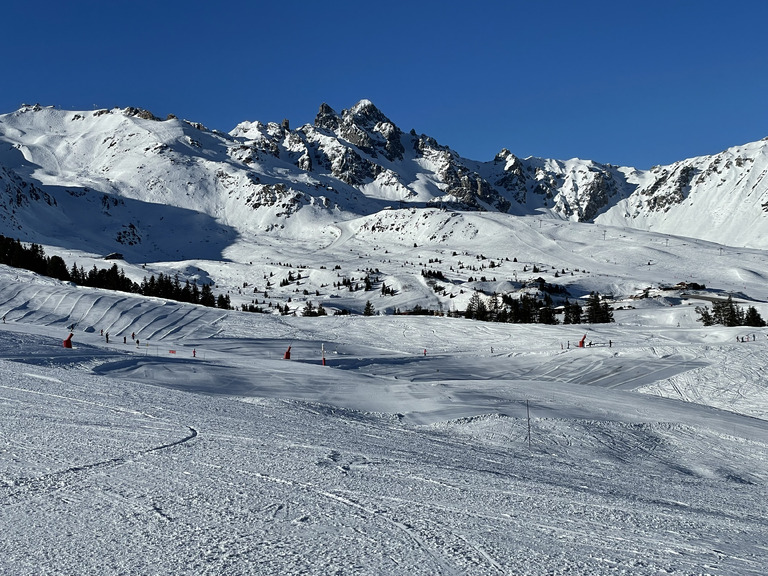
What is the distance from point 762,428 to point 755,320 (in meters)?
63.6

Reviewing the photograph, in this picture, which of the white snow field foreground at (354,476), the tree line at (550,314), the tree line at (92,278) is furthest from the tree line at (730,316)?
the tree line at (92,278)

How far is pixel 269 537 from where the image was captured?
5.66m

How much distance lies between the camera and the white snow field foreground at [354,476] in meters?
5.43

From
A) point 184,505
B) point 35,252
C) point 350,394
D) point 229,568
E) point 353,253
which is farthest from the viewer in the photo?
point 353,253

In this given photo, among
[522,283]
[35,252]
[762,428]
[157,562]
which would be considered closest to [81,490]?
[157,562]

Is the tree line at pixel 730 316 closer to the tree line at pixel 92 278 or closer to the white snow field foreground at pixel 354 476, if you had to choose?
the white snow field foreground at pixel 354 476

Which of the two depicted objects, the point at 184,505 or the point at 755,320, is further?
the point at 755,320

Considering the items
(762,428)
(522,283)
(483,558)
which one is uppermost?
(522,283)

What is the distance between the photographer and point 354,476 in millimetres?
8367

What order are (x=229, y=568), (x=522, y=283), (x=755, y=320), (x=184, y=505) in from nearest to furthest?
1. (x=229, y=568)
2. (x=184, y=505)
3. (x=755, y=320)
4. (x=522, y=283)

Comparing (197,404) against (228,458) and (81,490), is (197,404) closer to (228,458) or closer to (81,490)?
(228,458)

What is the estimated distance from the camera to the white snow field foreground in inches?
214

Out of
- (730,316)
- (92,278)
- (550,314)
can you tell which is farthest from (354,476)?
(92,278)

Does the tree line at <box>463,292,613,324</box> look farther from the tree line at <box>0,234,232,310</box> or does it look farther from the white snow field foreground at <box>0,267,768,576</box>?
the white snow field foreground at <box>0,267,768,576</box>
